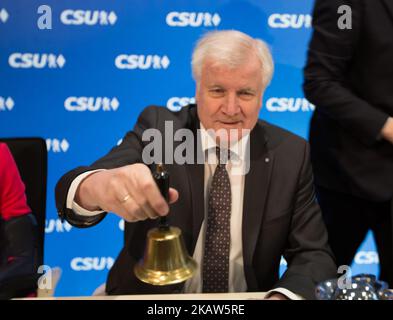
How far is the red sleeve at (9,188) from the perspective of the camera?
5.32 ft

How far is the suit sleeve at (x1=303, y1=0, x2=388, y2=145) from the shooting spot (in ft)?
5.53

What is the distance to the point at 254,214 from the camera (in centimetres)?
156

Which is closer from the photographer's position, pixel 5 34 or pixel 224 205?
pixel 224 205

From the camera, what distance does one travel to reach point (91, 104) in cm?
190

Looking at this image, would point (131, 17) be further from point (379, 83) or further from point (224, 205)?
point (379, 83)

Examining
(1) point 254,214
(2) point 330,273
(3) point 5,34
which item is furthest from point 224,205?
(3) point 5,34

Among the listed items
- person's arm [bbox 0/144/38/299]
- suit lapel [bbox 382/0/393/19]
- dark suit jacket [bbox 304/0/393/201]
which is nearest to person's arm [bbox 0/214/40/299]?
person's arm [bbox 0/144/38/299]

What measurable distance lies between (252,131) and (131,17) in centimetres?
66

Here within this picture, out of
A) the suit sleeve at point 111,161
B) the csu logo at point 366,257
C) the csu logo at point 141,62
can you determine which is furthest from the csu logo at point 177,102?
the csu logo at point 366,257

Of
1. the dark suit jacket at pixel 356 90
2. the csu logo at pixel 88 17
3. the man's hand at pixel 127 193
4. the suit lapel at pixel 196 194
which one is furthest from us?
the csu logo at pixel 88 17

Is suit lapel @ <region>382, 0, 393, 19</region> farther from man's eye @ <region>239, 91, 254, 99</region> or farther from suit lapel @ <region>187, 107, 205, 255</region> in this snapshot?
suit lapel @ <region>187, 107, 205, 255</region>

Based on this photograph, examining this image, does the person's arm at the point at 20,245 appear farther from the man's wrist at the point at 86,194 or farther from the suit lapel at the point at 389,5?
the suit lapel at the point at 389,5

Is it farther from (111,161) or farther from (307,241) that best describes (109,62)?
(307,241)

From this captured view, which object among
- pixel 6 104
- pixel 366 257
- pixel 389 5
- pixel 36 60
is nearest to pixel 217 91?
pixel 389 5
